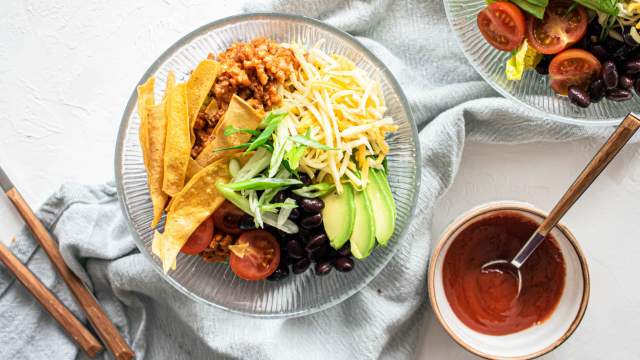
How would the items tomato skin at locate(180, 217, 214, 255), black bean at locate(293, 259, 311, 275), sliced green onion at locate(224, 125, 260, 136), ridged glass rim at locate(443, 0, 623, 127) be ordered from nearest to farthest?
sliced green onion at locate(224, 125, 260, 136) → tomato skin at locate(180, 217, 214, 255) → black bean at locate(293, 259, 311, 275) → ridged glass rim at locate(443, 0, 623, 127)

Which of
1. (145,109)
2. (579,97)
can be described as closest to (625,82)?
(579,97)

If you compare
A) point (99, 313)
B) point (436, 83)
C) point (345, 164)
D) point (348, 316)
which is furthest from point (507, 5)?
point (99, 313)

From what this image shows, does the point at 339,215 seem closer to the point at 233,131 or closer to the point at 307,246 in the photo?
the point at 307,246

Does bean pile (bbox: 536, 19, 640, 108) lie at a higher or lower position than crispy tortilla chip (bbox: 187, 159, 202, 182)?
lower

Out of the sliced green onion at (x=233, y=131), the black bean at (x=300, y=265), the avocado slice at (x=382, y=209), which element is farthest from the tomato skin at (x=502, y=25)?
the black bean at (x=300, y=265)

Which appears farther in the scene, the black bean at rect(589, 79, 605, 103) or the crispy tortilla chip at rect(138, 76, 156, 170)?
the black bean at rect(589, 79, 605, 103)

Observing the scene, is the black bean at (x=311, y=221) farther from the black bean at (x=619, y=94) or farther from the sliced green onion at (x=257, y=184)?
the black bean at (x=619, y=94)

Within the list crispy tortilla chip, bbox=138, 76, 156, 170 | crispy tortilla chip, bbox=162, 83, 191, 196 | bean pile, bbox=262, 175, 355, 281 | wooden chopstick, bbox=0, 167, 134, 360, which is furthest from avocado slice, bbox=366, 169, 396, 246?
wooden chopstick, bbox=0, 167, 134, 360

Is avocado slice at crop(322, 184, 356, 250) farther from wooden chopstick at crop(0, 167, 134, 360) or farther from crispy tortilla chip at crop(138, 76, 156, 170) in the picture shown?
wooden chopstick at crop(0, 167, 134, 360)
